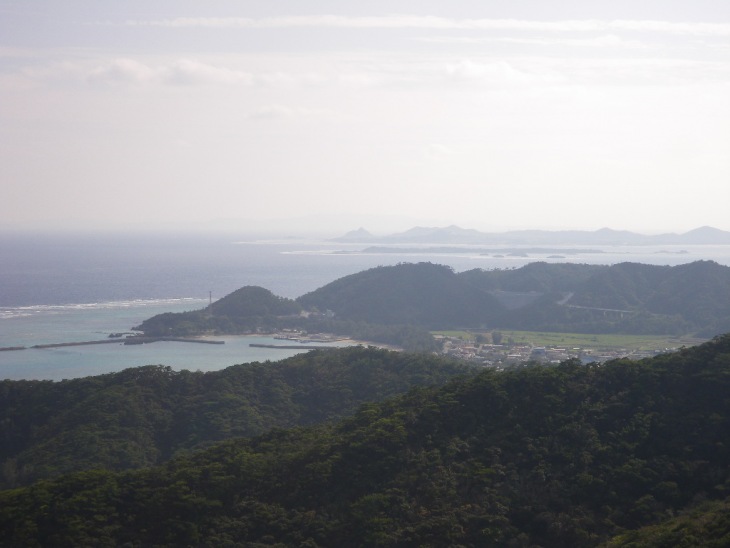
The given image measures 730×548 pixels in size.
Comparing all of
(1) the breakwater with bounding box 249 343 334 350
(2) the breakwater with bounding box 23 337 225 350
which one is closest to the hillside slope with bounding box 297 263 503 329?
(1) the breakwater with bounding box 249 343 334 350

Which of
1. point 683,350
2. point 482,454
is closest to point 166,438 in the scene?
point 482,454

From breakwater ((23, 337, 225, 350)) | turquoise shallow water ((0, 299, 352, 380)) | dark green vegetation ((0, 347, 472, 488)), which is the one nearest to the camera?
dark green vegetation ((0, 347, 472, 488))

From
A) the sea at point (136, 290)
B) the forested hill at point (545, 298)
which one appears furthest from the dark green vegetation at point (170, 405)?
the forested hill at point (545, 298)

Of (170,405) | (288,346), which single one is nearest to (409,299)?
(288,346)

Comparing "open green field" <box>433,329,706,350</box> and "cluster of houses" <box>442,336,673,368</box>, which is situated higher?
"open green field" <box>433,329,706,350</box>

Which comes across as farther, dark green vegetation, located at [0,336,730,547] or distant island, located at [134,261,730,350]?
distant island, located at [134,261,730,350]

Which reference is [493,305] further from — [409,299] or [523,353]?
[523,353]

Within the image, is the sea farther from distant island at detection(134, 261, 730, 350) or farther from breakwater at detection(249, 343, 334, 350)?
distant island at detection(134, 261, 730, 350)

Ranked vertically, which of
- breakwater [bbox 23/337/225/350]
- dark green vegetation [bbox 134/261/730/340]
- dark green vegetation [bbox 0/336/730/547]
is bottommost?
dark green vegetation [bbox 0/336/730/547]
